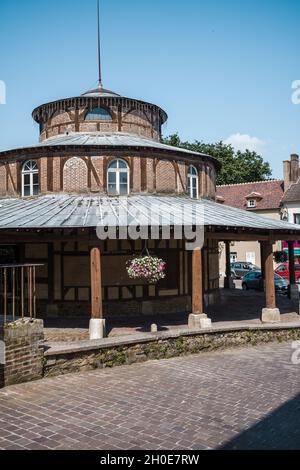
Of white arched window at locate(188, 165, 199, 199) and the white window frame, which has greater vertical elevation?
the white window frame

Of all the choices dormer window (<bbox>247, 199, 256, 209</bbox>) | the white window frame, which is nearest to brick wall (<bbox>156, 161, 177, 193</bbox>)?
the white window frame

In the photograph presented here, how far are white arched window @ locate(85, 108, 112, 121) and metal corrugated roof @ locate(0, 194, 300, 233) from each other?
548 centimetres

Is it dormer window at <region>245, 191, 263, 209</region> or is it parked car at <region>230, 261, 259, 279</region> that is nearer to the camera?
parked car at <region>230, 261, 259, 279</region>

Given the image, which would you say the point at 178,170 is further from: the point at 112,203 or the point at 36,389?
the point at 36,389

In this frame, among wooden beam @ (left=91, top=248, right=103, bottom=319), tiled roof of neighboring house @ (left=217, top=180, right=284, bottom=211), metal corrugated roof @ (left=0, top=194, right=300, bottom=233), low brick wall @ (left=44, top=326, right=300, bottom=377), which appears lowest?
low brick wall @ (left=44, top=326, right=300, bottom=377)

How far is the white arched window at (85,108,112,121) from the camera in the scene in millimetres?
20359

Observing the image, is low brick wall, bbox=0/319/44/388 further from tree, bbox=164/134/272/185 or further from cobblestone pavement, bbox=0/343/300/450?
tree, bbox=164/134/272/185

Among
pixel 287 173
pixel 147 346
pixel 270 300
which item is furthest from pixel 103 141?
pixel 287 173

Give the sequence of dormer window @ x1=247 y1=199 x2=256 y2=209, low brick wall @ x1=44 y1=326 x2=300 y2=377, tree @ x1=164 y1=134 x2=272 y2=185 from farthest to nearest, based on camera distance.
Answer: tree @ x1=164 y1=134 x2=272 y2=185, dormer window @ x1=247 y1=199 x2=256 y2=209, low brick wall @ x1=44 y1=326 x2=300 y2=377

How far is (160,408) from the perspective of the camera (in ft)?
23.5

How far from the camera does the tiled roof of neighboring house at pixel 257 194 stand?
141ft

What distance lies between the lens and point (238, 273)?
36.8m

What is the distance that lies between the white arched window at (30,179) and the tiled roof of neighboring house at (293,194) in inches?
1146
